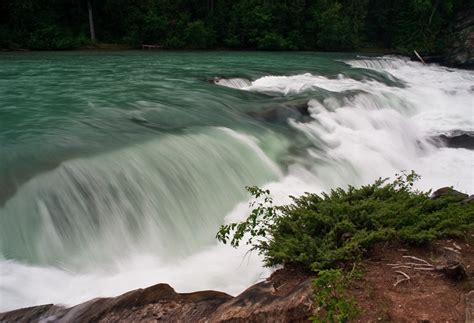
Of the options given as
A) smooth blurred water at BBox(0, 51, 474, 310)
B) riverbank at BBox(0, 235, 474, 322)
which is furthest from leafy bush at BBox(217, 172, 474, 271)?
smooth blurred water at BBox(0, 51, 474, 310)

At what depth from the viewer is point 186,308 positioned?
11.7 feet

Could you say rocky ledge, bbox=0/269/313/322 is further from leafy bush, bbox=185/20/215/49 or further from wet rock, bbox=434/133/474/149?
leafy bush, bbox=185/20/215/49

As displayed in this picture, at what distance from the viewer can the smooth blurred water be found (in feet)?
15.9

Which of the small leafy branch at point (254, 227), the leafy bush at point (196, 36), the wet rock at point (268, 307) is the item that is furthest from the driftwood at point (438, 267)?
the leafy bush at point (196, 36)

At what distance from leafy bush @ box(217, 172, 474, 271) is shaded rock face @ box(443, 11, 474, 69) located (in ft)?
89.7

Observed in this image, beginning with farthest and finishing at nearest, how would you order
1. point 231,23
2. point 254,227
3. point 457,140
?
point 231,23
point 457,140
point 254,227

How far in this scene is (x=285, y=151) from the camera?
28.0 ft

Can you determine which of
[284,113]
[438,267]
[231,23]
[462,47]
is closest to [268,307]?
[438,267]

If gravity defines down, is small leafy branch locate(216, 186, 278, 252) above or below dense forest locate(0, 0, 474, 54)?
below

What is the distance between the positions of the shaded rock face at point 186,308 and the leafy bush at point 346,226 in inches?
18.9

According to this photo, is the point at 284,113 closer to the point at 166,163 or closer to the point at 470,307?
the point at 166,163

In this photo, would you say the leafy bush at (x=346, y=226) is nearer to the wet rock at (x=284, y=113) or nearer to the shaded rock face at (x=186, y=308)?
the shaded rock face at (x=186, y=308)

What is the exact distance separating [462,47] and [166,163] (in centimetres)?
2994

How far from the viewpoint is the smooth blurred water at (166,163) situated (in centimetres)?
485
